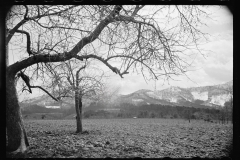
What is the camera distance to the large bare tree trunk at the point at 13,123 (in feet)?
23.7

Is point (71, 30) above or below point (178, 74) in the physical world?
above

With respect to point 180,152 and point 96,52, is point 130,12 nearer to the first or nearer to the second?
point 96,52

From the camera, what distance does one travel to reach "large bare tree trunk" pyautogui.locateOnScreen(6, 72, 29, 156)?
721 centimetres

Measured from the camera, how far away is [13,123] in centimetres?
727

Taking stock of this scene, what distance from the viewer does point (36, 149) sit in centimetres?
770

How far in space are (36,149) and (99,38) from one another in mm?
4604

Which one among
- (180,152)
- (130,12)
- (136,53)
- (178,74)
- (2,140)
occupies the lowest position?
(180,152)
